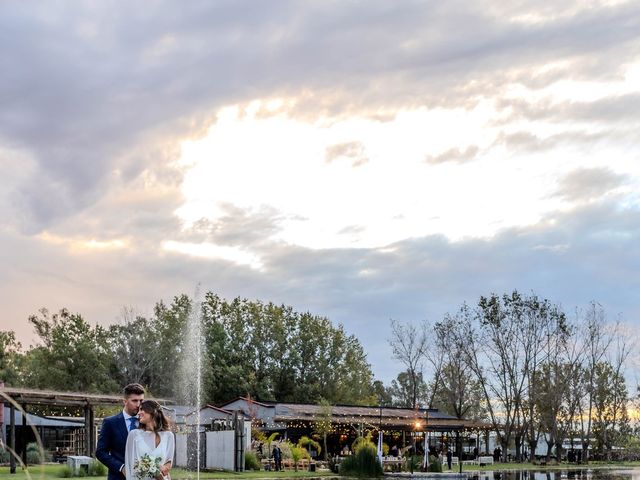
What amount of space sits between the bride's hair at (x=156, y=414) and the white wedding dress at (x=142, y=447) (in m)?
0.06

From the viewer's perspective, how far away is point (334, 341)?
96.4m

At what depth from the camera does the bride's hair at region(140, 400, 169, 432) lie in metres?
7.82

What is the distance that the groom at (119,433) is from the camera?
825cm

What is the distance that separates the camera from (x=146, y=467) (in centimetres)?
779

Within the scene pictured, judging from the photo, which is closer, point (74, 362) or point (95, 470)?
point (95, 470)

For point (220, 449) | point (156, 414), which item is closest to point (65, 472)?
point (220, 449)

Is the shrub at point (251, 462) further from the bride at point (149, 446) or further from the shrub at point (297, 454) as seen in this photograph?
the bride at point (149, 446)

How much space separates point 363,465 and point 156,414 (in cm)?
3692

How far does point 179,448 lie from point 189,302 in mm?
48271

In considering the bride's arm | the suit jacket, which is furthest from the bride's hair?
the suit jacket

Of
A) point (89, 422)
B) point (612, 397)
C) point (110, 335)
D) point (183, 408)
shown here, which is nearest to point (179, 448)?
point (89, 422)

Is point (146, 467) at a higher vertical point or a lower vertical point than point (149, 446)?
lower

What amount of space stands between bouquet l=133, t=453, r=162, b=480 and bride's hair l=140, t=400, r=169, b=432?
0.25 metres

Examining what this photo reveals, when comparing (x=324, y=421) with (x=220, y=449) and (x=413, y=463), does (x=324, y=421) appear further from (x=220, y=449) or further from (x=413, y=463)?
(x=220, y=449)
